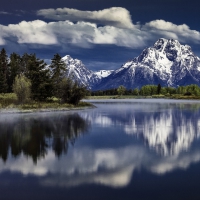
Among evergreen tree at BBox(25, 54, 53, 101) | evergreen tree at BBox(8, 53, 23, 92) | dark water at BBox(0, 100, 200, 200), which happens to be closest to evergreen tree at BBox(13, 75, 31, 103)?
evergreen tree at BBox(25, 54, 53, 101)

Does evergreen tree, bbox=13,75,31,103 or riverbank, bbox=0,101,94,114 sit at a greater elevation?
evergreen tree, bbox=13,75,31,103

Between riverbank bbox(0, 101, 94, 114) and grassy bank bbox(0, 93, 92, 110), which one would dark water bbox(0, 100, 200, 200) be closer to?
riverbank bbox(0, 101, 94, 114)

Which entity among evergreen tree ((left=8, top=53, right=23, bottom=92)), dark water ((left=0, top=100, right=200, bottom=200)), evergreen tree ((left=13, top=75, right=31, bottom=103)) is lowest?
Result: dark water ((left=0, top=100, right=200, bottom=200))

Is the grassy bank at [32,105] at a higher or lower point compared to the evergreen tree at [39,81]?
lower

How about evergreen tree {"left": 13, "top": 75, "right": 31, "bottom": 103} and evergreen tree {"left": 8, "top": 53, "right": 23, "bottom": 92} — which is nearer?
evergreen tree {"left": 13, "top": 75, "right": 31, "bottom": 103}

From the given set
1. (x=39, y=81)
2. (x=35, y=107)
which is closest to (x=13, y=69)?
(x=39, y=81)

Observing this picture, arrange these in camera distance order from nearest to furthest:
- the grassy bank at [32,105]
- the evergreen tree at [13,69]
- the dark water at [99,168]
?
the dark water at [99,168]
the grassy bank at [32,105]
the evergreen tree at [13,69]

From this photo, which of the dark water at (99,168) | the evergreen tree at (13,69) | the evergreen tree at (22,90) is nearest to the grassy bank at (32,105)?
the evergreen tree at (22,90)

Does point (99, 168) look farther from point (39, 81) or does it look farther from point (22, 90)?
point (39, 81)

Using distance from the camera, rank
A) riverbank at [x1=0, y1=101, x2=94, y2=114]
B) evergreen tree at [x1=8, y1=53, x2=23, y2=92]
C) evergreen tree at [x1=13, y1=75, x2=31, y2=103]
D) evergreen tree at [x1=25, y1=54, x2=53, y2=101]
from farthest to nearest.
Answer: evergreen tree at [x1=8, y1=53, x2=23, y2=92] → evergreen tree at [x1=25, y1=54, x2=53, y2=101] → evergreen tree at [x1=13, y1=75, x2=31, y2=103] → riverbank at [x1=0, y1=101, x2=94, y2=114]

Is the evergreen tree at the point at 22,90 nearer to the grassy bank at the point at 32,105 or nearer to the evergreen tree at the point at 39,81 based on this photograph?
the grassy bank at the point at 32,105

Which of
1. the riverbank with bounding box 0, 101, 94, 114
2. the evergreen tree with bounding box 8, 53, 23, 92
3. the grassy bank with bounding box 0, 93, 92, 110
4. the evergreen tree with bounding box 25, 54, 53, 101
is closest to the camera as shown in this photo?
the riverbank with bounding box 0, 101, 94, 114

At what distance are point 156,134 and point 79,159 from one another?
46.8ft

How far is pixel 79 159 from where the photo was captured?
20203 millimetres
